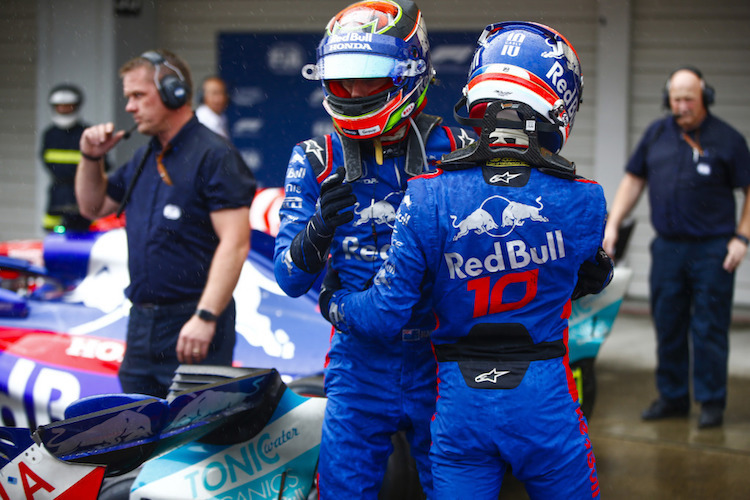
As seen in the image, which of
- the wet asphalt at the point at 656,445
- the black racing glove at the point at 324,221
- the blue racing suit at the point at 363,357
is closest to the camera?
the black racing glove at the point at 324,221

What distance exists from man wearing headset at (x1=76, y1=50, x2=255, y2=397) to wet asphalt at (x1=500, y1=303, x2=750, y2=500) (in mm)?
1618

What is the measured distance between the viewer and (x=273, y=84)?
32.8 ft

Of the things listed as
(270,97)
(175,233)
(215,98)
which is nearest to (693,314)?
(175,233)

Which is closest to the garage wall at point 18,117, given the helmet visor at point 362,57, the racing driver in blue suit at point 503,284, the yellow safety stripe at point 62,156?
the yellow safety stripe at point 62,156

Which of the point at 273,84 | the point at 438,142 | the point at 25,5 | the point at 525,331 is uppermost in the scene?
the point at 25,5

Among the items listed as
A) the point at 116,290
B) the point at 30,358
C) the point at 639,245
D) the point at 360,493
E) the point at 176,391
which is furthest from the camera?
the point at 639,245

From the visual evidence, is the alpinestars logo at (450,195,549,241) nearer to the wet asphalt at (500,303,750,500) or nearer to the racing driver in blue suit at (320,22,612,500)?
the racing driver in blue suit at (320,22,612,500)

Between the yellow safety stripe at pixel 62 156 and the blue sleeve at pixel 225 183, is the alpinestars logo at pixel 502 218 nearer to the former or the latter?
the blue sleeve at pixel 225 183

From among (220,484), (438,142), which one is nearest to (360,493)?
(220,484)

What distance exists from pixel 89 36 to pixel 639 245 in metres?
6.64

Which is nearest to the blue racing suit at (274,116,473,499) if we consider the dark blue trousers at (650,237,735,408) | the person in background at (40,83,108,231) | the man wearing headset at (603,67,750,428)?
the man wearing headset at (603,67,750,428)

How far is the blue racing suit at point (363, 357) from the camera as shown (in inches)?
89.9

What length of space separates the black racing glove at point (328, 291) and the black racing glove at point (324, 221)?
0.14m

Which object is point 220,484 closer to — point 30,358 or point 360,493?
point 360,493
